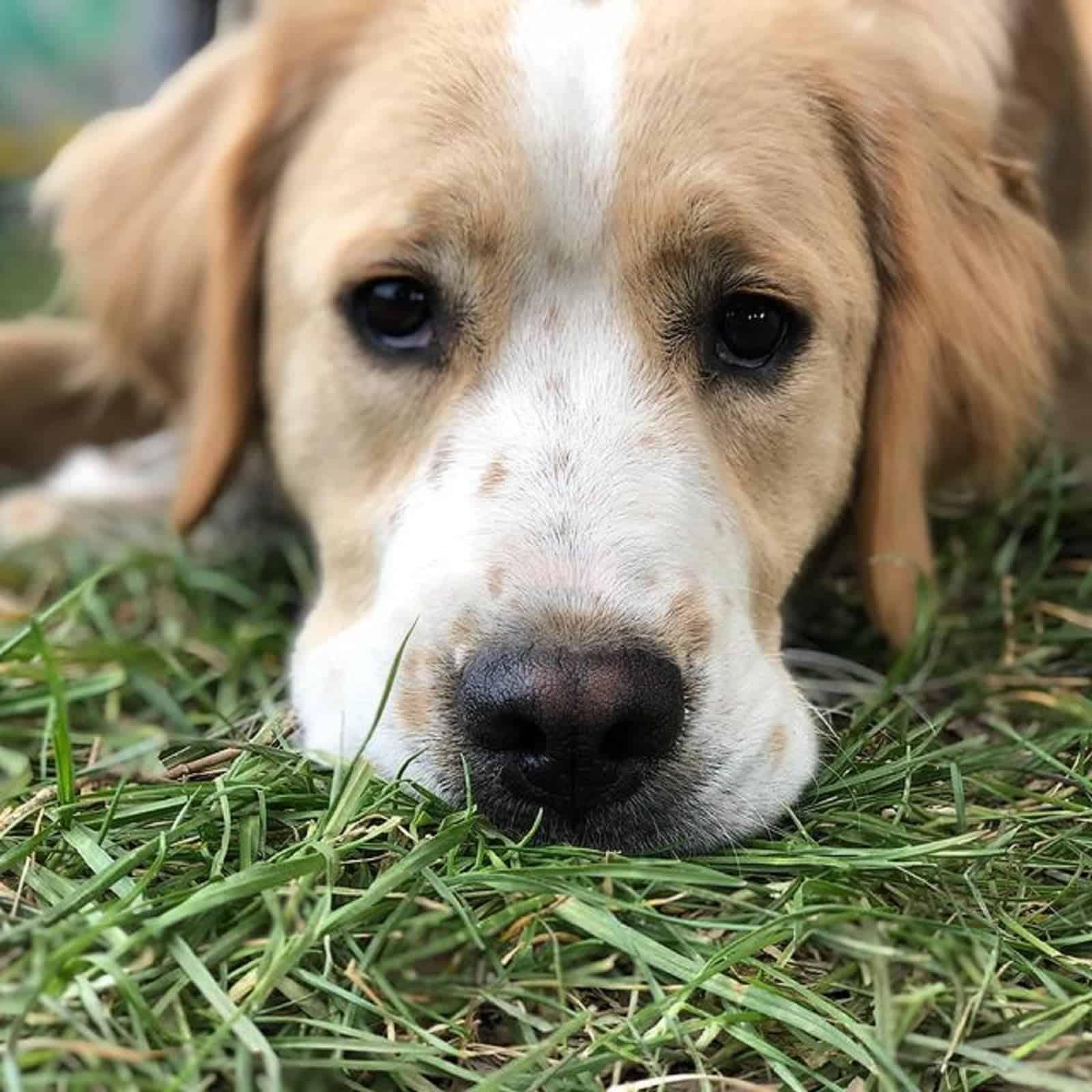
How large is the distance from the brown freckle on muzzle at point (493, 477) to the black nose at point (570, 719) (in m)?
0.30

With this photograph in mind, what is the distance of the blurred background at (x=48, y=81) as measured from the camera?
21.4 ft

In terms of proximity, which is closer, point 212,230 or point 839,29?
point 839,29

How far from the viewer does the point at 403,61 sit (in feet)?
7.79

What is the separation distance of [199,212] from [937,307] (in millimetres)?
1380

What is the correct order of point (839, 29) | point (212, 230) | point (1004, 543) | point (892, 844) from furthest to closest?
1. point (1004, 543)
2. point (212, 230)
3. point (839, 29)
4. point (892, 844)

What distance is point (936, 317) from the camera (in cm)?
246

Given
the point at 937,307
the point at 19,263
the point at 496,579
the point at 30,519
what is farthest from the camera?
the point at 19,263

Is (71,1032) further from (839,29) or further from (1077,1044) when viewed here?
(839,29)

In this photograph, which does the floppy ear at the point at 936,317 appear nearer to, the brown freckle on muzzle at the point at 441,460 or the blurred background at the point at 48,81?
the brown freckle on muzzle at the point at 441,460

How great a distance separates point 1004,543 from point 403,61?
146cm

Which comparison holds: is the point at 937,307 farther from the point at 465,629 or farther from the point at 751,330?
the point at 465,629

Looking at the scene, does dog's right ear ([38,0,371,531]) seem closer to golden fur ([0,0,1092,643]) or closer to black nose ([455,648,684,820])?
golden fur ([0,0,1092,643])

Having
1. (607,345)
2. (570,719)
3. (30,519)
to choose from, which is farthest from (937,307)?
(30,519)

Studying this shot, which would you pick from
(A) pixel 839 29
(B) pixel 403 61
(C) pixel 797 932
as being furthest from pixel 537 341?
(C) pixel 797 932
